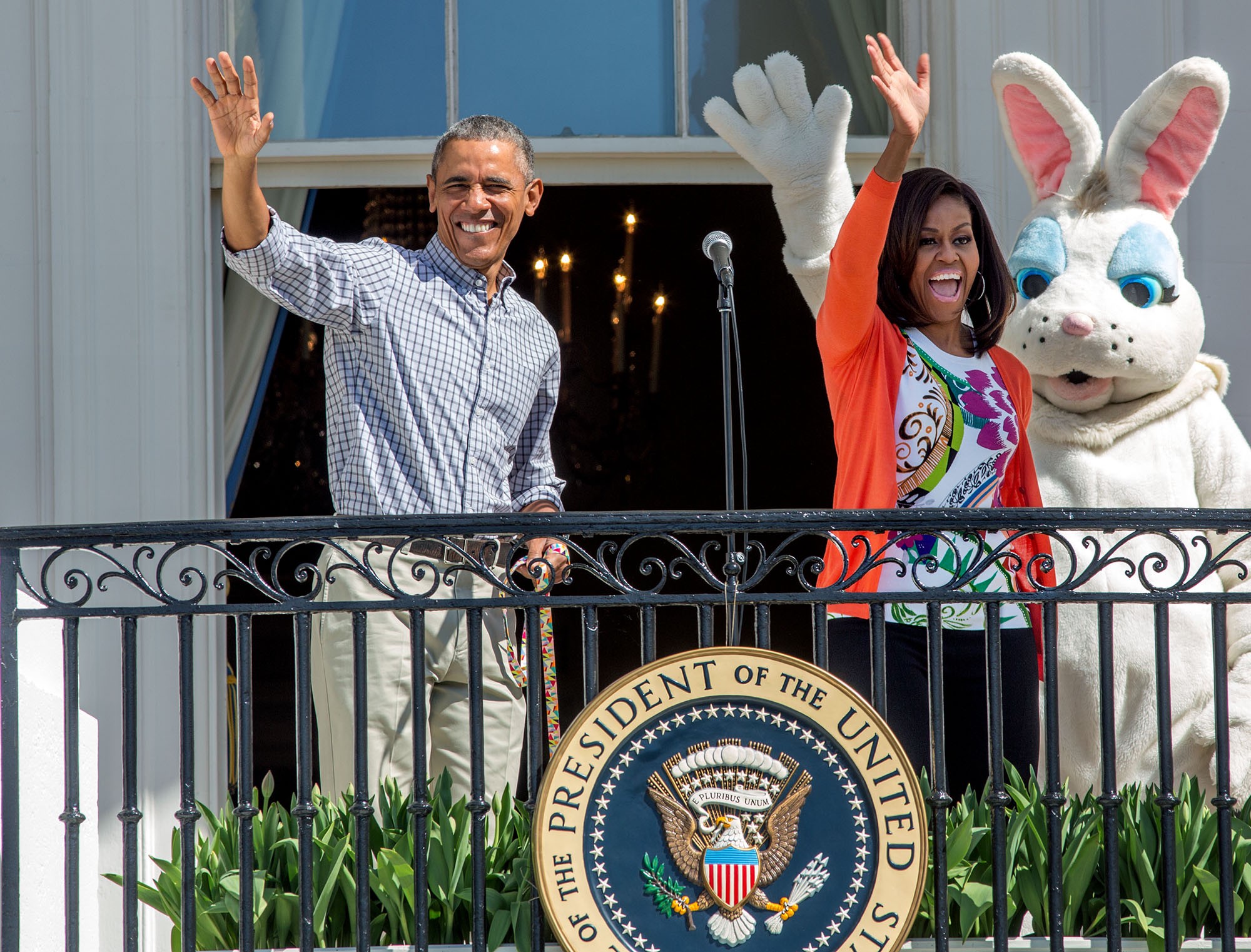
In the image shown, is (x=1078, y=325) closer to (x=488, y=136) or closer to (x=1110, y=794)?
(x=1110, y=794)

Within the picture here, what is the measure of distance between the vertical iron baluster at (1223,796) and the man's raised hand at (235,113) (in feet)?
6.84

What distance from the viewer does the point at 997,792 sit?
2797 millimetres

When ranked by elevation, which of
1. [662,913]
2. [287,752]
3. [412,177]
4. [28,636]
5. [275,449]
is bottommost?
[287,752]

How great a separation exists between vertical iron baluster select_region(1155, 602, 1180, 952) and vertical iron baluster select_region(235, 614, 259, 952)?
1.72 metres

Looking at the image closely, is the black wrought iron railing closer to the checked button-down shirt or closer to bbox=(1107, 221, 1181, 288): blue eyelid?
the checked button-down shirt

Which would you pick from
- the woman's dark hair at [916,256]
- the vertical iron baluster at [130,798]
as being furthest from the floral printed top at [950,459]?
the vertical iron baluster at [130,798]

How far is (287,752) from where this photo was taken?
7262 mm

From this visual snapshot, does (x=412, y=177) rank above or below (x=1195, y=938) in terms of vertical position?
above

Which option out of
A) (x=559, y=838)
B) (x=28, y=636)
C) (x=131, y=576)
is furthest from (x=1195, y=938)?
(x=28, y=636)

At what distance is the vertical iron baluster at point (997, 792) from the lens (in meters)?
2.78

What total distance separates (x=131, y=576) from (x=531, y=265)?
4.99 meters

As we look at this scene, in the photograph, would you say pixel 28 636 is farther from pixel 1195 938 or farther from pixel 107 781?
pixel 1195 938

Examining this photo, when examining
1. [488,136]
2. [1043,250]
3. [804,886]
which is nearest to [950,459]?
[804,886]

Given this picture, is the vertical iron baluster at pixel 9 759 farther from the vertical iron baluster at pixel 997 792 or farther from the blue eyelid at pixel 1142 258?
the blue eyelid at pixel 1142 258
